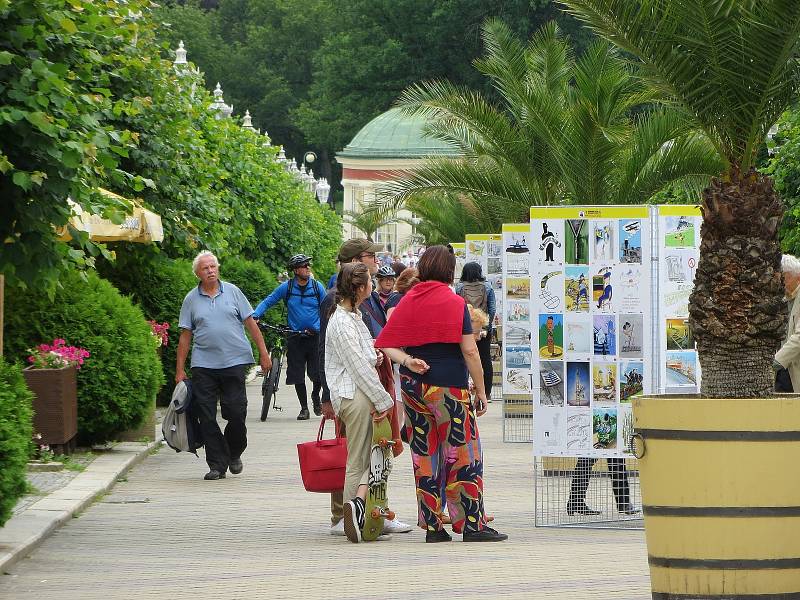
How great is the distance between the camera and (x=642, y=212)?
402 inches

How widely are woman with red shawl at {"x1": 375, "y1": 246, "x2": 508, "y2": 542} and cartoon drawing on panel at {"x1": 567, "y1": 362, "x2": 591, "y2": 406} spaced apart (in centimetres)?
86

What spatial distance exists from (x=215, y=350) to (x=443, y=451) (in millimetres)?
3779

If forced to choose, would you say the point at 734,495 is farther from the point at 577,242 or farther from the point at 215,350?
the point at 215,350

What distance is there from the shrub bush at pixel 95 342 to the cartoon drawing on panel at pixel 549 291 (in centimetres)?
498

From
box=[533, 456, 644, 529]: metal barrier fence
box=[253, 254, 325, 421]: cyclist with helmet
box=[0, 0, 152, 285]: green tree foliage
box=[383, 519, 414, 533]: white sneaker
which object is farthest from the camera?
box=[253, 254, 325, 421]: cyclist with helmet

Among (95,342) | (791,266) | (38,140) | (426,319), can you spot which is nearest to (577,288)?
(426,319)

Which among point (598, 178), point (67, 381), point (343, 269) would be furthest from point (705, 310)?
point (598, 178)

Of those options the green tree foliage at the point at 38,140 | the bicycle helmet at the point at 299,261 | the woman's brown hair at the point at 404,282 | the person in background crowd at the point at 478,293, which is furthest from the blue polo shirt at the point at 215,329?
the person in background crowd at the point at 478,293

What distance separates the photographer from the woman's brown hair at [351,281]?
9891 mm

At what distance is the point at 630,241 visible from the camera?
1023 centimetres

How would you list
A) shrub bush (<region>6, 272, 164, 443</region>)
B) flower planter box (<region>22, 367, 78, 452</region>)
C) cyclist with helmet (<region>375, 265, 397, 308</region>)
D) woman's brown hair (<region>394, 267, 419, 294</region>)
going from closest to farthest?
flower planter box (<region>22, 367, 78, 452</region>) → woman's brown hair (<region>394, 267, 419, 294</region>) → shrub bush (<region>6, 272, 164, 443</region>) → cyclist with helmet (<region>375, 265, 397, 308</region>)

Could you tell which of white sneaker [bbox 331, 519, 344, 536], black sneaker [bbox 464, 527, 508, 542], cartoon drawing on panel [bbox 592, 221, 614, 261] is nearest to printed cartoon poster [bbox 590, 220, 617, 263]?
cartoon drawing on panel [bbox 592, 221, 614, 261]

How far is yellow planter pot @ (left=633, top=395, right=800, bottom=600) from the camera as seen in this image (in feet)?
22.4

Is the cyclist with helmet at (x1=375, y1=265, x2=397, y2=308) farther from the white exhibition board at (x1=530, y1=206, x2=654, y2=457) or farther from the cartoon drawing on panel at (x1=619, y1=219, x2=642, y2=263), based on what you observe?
the cartoon drawing on panel at (x1=619, y1=219, x2=642, y2=263)
